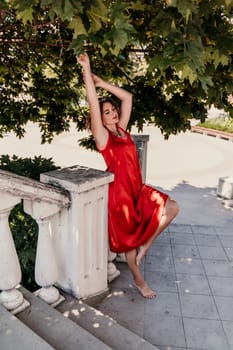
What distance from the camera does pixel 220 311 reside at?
2.94 meters

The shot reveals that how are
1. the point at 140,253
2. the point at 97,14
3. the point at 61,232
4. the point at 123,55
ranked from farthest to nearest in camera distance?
the point at 123,55
the point at 140,253
the point at 61,232
the point at 97,14

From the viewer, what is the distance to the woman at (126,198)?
9.59 feet

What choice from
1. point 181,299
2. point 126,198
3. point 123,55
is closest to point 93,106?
point 126,198

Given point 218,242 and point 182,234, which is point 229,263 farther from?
point 182,234

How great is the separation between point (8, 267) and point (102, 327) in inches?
31.7

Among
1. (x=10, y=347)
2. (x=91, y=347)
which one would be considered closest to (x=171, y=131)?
(x=91, y=347)

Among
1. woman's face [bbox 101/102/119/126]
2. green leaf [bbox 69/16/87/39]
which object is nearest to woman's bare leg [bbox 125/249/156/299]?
woman's face [bbox 101/102/119/126]

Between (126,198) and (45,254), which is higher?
(126,198)

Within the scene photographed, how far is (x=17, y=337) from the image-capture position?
1933mm

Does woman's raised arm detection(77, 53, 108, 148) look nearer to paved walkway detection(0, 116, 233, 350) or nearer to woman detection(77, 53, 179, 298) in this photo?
Answer: woman detection(77, 53, 179, 298)

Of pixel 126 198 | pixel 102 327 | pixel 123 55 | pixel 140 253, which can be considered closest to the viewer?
pixel 102 327

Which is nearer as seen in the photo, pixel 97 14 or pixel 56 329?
pixel 97 14

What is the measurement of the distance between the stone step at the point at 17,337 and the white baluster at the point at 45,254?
1.35 feet

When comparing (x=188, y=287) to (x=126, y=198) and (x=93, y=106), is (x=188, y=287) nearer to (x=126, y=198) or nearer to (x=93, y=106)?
(x=126, y=198)
